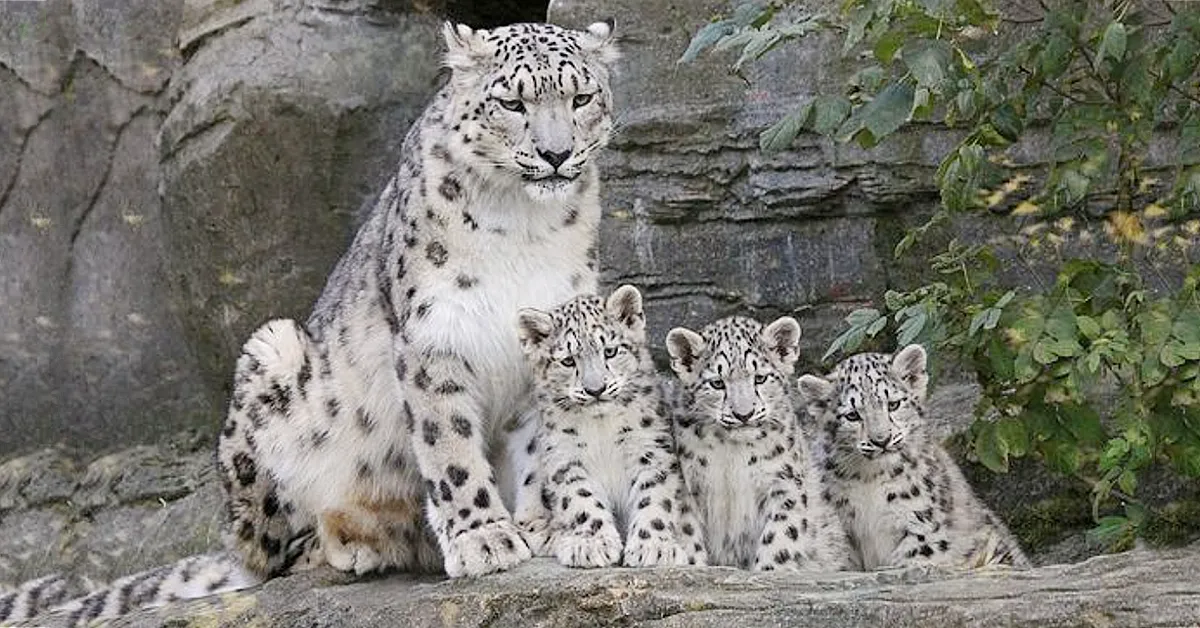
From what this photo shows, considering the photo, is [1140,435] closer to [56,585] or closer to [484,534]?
[484,534]

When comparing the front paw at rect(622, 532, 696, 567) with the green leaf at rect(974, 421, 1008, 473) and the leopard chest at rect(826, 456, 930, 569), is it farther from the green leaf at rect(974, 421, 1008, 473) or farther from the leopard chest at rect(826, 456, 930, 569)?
the green leaf at rect(974, 421, 1008, 473)

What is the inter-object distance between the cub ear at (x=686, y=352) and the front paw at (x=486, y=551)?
762 mm

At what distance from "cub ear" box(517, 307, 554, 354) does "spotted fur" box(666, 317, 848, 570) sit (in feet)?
1.45

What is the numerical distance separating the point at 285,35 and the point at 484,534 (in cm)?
376

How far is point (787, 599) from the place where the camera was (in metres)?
6.01

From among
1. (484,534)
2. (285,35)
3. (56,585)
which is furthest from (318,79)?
(484,534)

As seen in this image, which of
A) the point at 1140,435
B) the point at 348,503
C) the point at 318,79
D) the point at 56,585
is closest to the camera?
the point at 1140,435

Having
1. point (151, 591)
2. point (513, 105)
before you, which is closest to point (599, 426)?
point (513, 105)

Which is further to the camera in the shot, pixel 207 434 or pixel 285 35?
pixel 207 434

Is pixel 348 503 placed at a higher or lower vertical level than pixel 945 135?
lower

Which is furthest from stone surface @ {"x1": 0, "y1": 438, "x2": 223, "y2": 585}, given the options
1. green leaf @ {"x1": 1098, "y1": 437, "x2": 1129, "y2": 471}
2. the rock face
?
green leaf @ {"x1": 1098, "y1": 437, "x2": 1129, "y2": 471}

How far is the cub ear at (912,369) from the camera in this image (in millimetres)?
6984

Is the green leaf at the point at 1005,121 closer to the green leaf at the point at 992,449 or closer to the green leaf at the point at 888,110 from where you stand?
the green leaf at the point at 888,110

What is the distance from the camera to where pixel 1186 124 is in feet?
21.3
